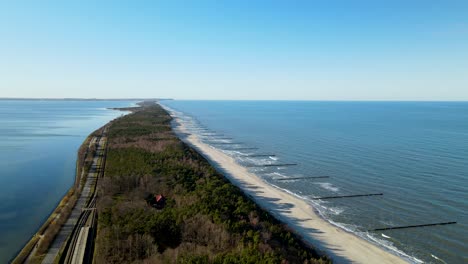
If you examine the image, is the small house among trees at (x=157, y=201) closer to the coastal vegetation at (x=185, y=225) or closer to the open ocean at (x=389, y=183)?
the coastal vegetation at (x=185, y=225)

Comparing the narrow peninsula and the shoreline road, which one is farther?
the shoreline road

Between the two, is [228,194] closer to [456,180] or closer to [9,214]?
[9,214]

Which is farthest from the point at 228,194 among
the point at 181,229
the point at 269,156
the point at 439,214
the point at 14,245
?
the point at 269,156

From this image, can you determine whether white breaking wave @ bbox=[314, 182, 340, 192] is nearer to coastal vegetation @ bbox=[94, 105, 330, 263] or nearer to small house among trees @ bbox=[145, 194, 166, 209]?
coastal vegetation @ bbox=[94, 105, 330, 263]

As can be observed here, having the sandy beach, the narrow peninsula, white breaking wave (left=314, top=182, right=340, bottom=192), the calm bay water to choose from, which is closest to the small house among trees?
the narrow peninsula

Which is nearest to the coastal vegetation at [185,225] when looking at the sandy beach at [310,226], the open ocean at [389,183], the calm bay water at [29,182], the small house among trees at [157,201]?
the small house among trees at [157,201]

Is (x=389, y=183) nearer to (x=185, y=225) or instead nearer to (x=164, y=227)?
(x=185, y=225)
